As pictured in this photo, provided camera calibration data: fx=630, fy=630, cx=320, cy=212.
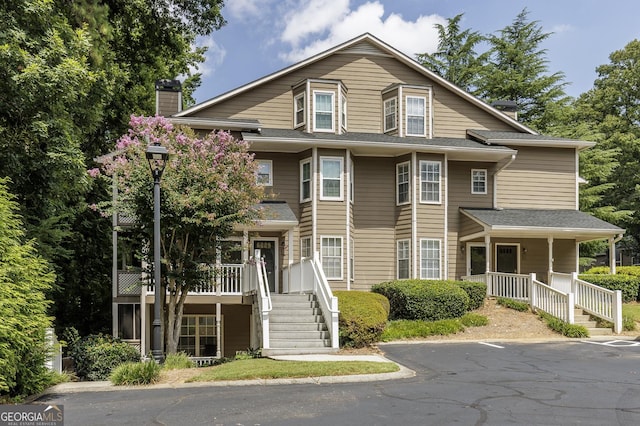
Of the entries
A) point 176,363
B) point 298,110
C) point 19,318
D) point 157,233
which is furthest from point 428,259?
point 19,318

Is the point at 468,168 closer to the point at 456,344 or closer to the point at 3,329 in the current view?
the point at 456,344

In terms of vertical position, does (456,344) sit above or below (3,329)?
below

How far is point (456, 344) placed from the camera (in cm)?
1817

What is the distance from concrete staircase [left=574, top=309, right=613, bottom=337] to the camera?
20.2m

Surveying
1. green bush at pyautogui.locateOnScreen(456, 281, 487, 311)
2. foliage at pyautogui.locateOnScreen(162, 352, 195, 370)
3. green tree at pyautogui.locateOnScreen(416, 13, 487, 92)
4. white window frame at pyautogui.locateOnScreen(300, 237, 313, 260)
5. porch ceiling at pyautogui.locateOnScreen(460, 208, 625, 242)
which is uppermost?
green tree at pyautogui.locateOnScreen(416, 13, 487, 92)

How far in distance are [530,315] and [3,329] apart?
55.5ft

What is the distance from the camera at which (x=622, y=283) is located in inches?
989

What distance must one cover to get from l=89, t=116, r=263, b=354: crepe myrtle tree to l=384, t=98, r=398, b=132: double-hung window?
9586mm

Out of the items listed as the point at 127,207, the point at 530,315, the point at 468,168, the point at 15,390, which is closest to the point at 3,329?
the point at 15,390

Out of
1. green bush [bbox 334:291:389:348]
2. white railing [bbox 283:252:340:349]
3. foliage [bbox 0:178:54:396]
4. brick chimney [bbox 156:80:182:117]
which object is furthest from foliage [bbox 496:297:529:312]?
foliage [bbox 0:178:54:396]

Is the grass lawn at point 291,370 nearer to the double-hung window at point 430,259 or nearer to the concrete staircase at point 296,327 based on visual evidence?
the concrete staircase at point 296,327

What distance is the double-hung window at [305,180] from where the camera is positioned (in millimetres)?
23794

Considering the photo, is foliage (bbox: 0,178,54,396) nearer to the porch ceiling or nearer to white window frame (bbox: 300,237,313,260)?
white window frame (bbox: 300,237,313,260)

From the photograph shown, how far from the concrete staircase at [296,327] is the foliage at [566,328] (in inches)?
311
